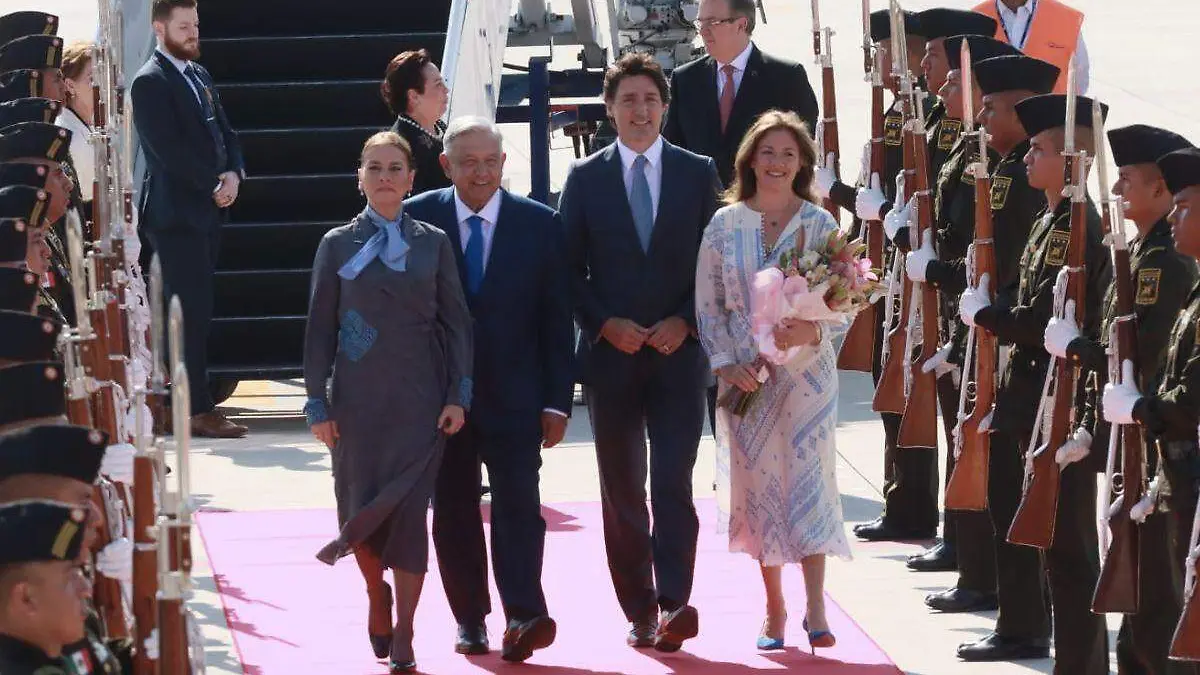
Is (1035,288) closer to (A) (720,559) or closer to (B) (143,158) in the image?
(A) (720,559)

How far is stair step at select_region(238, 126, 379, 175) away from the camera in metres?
12.8

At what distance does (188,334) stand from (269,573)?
8.77 ft

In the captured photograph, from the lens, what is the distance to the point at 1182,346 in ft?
18.6

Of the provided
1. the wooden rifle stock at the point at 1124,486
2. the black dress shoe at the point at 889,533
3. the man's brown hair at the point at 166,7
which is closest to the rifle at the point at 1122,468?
the wooden rifle stock at the point at 1124,486

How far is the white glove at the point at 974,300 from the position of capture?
6988 millimetres

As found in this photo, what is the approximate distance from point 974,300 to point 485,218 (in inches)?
63.4

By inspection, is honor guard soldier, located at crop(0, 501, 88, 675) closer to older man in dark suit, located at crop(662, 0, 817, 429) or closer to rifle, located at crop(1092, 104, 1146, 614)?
rifle, located at crop(1092, 104, 1146, 614)

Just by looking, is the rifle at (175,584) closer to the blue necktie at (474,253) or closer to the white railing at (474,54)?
the blue necktie at (474,253)

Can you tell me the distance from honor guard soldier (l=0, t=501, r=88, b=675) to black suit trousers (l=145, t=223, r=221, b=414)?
267 inches

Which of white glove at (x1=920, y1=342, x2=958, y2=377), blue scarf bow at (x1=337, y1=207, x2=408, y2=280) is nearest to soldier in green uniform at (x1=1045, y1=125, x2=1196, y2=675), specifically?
white glove at (x1=920, y1=342, x2=958, y2=377)

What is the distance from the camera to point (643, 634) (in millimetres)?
7539

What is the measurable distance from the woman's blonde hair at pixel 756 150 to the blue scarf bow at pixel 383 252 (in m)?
1.10

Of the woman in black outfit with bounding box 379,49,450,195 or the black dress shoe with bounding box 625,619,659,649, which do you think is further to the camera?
the woman in black outfit with bounding box 379,49,450,195

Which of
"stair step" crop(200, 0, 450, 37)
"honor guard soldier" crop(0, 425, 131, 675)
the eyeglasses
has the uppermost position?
"stair step" crop(200, 0, 450, 37)
